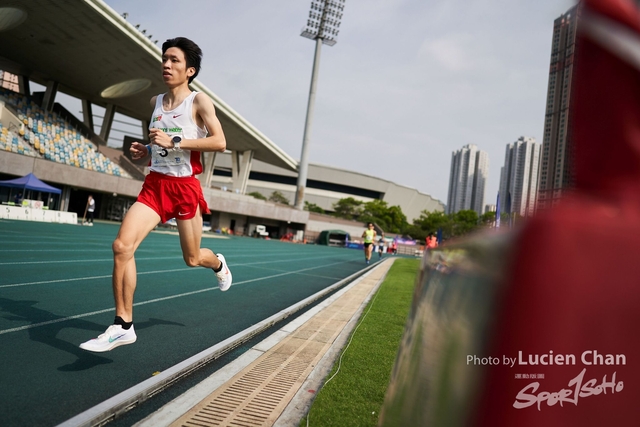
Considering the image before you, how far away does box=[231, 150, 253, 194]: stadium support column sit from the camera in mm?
56853

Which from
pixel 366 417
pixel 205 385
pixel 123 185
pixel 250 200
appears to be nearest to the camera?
pixel 366 417

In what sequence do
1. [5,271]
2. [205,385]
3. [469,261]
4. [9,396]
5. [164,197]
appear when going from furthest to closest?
[5,271] → [164,197] → [205,385] → [9,396] → [469,261]

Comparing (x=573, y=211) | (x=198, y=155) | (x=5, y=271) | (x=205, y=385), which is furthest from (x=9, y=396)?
(x=5, y=271)

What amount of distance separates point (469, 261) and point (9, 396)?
258 centimetres

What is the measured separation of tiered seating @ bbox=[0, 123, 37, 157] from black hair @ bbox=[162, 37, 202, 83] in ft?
102

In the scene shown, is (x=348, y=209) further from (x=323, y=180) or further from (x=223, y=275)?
(x=223, y=275)

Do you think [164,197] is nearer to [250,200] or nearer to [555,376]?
[555,376]

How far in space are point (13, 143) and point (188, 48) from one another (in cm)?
3260

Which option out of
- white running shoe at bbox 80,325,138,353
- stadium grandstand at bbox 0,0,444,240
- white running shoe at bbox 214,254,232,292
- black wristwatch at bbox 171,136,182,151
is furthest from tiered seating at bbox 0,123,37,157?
white running shoe at bbox 80,325,138,353

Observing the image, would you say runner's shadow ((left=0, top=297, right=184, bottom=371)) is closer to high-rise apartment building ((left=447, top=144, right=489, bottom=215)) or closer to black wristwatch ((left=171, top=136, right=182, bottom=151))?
black wristwatch ((left=171, top=136, right=182, bottom=151))

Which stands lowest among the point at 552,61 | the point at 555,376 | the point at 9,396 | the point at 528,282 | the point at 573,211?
the point at 9,396

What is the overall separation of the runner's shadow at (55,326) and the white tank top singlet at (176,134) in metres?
1.43

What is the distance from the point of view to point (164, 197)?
3.62 m

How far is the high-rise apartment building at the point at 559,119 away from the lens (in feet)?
2.74
